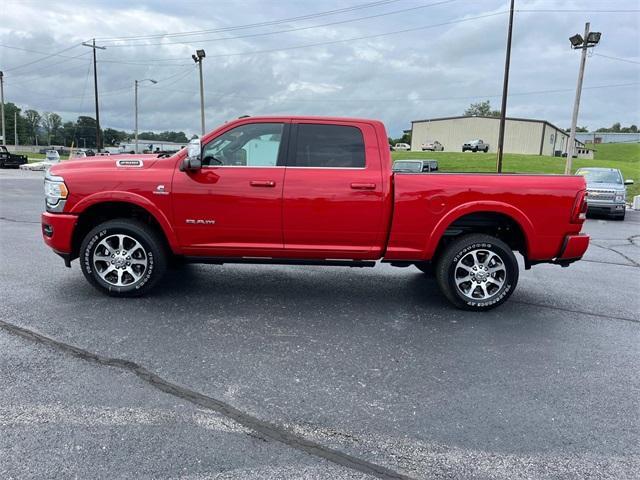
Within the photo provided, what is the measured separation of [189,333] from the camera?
14.0ft

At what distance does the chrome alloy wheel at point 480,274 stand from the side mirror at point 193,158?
2923mm

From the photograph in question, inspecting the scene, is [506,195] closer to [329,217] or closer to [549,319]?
[549,319]

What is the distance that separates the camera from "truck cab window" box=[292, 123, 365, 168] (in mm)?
5051

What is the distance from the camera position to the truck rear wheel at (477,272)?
511 centimetres

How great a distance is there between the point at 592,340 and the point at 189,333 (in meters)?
3.75

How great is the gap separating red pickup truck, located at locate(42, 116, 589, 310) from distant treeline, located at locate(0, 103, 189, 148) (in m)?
117

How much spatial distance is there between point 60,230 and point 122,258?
688mm

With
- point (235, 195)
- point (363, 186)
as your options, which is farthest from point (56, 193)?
point (363, 186)

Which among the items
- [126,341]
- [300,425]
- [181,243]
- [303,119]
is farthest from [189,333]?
[303,119]

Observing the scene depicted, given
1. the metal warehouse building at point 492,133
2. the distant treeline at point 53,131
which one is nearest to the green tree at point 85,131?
the distant treeline at point 53,131

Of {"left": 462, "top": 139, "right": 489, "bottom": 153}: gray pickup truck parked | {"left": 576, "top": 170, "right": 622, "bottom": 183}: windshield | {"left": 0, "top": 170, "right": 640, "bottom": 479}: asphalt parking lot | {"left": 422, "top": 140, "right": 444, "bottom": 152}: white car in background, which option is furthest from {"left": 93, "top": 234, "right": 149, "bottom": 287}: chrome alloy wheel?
{"left": 422, "top": 140, "right": 444, "bottom": 152}: white car in background

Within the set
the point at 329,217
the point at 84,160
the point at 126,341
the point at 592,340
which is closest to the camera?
the point at 126,341

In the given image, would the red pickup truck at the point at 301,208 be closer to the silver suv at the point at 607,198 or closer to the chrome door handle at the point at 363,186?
the chrome door handle at the point at 363,186

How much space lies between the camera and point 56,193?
198 inches
